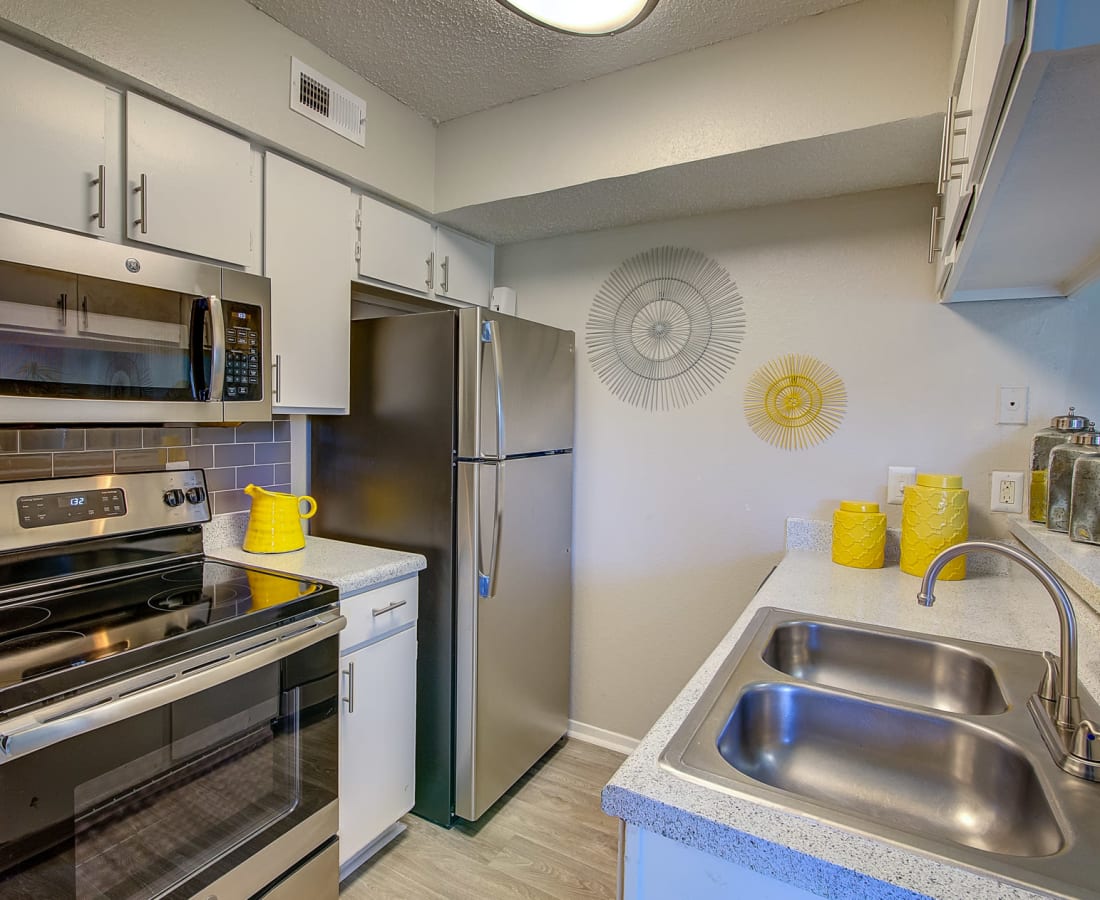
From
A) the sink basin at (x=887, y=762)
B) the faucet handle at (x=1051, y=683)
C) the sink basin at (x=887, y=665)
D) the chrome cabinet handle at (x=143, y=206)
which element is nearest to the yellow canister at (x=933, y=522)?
the sink basin at (x=887, y=665)

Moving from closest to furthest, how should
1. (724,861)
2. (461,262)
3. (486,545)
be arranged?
1. (724,861)
2. (486,545)
3. (461,262)

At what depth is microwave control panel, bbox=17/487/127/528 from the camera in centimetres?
138

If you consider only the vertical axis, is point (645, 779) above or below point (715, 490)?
below

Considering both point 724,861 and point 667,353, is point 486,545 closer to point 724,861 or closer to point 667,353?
point 667,353

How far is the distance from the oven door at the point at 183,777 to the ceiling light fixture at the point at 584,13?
4.79 feet

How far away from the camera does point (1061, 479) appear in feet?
4.60

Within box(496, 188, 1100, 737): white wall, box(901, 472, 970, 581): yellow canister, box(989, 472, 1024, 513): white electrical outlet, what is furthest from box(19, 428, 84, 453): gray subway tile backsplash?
box(989, 472, 1024, 513): white electrical outlet

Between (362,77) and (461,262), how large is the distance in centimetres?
74

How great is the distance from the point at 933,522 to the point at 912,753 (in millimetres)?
930

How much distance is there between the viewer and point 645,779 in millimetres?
720

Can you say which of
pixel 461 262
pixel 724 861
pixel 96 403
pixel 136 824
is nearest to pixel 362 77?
pixel 461 262

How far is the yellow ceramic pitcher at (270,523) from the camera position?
1812mm

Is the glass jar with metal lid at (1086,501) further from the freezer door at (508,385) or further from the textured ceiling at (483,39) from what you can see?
the freezer door at (508,385)

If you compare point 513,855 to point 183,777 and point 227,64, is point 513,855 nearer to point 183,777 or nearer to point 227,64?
point 183,777
